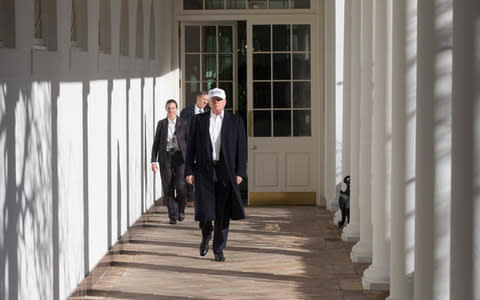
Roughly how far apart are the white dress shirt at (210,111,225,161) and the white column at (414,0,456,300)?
3977mm

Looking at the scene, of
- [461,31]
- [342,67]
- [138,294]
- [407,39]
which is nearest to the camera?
[461,31]

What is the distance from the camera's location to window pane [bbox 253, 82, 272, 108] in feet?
48.7

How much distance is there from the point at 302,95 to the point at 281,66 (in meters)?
0.55

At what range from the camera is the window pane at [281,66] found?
14797 millimetres

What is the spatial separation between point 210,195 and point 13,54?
4.01m

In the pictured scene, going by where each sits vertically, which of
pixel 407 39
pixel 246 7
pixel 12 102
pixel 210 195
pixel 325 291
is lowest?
pixel 325 291

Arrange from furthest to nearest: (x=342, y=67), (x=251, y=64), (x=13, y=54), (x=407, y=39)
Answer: (x=251, y=64) → (x=342, y=67) → (x=407, y=39) → (x=13, y=54)

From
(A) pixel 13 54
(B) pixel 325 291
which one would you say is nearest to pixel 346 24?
(B) pixel 325 291

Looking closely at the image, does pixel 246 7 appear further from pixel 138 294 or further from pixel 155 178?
pixel 138 294

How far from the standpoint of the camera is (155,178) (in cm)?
1401

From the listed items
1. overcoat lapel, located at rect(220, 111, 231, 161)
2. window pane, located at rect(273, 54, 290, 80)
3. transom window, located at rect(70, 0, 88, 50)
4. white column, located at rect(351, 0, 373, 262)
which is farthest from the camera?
window pane, located at rect(273, 54, 290, 80)

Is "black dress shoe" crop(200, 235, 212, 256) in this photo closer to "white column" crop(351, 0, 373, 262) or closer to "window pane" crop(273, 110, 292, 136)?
"white column" crop(351, 0, 373, 262)

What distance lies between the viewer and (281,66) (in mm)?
14812

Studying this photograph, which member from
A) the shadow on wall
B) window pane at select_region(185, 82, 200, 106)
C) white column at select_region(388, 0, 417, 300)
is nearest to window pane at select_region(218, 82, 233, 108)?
window pane at select_region(185, 82, 200, 106)
